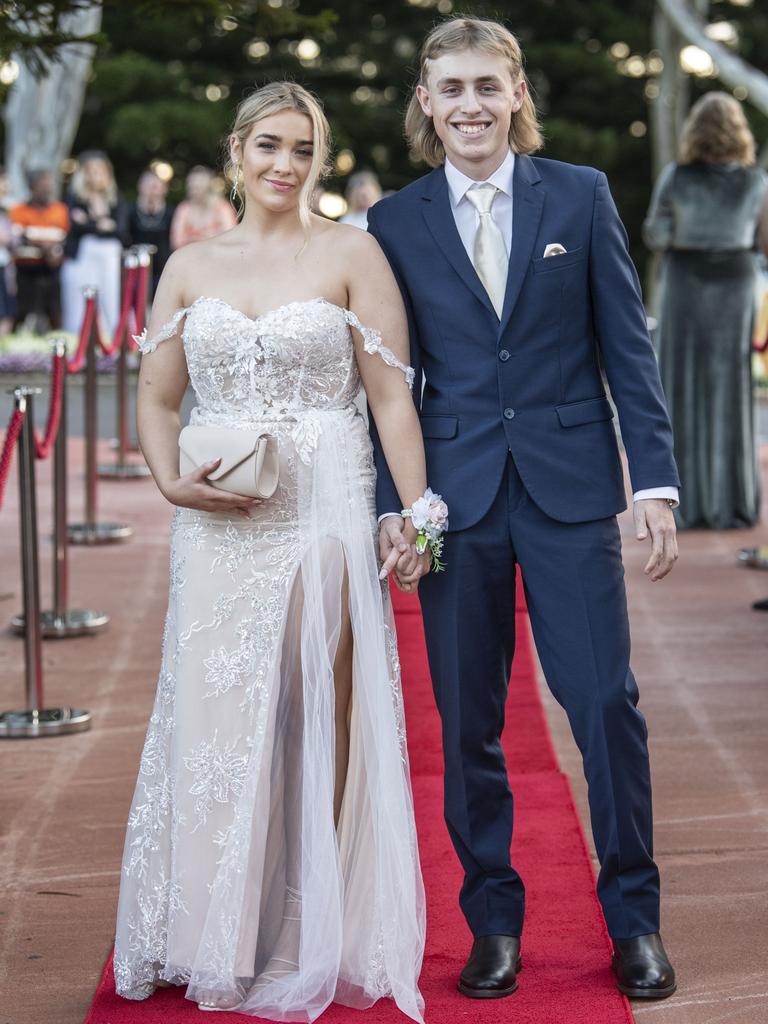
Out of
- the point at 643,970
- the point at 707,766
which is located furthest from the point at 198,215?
the point at 643,970

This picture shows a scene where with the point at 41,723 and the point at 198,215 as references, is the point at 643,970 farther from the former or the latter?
the point at 198,215

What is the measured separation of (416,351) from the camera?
3.79m

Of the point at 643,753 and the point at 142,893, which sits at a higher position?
the point at 643,753

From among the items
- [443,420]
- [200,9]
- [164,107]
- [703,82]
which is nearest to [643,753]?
[443,420]

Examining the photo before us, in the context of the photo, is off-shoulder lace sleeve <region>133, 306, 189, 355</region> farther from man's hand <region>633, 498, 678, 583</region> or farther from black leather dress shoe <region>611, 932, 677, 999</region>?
black leather dress shoe <region>611, 932, 677, 999</region>

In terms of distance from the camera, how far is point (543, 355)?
145 inches

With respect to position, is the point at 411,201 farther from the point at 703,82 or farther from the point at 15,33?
the point at 703,82

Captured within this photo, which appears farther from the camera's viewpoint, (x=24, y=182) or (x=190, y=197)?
(x=24, y=182)

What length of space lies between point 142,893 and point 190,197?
13.1 metres

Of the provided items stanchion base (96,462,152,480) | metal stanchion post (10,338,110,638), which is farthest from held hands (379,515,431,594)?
stanchion base (96,462,152,480)

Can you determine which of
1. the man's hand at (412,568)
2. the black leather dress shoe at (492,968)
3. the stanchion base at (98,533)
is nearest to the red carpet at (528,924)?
the black leather dress shoe at (492,968)

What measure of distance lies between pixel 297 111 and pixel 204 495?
Result: 0.92 metres

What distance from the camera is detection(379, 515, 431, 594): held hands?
3682 millimetres
